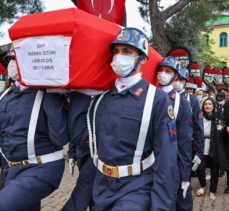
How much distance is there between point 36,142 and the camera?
142 inches

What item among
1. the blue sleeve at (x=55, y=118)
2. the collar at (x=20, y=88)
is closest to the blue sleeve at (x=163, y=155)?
the blue sleeve at (x=55, y=118)

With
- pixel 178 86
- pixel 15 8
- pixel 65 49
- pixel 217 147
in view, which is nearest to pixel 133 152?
pixel 65 49

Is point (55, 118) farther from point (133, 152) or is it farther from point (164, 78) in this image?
point (164, 78)

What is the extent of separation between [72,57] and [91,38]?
198 millimetres

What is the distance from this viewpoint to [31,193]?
345 centimetres

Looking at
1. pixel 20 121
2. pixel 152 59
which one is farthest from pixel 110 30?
pixel 20 121

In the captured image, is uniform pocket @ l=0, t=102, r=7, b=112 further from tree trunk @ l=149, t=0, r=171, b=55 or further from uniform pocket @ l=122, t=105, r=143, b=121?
tree trunk @ l=149, t=0, r=171, b=55

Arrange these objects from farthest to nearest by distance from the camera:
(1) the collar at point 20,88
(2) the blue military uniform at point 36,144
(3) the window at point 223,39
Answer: (3) the window at point 223,39 < (1) the collar at point 20,88 < (2) the blue military uniform at point 36,144

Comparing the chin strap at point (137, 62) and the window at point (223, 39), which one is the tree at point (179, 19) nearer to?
the chin strap at point (137, 62)

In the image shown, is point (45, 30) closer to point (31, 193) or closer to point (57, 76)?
point (57, 76)

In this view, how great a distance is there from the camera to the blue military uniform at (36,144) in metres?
3.50

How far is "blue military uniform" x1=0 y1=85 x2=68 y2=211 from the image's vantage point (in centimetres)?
350

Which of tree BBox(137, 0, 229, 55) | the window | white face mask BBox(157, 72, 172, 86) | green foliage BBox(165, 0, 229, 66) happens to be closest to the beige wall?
the window

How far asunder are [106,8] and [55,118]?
159 centimetres
